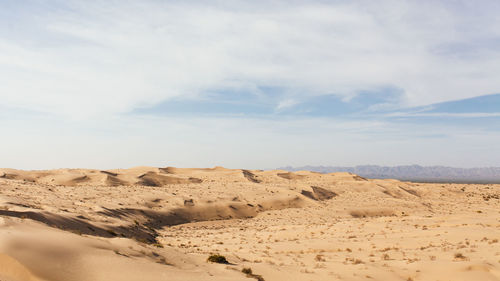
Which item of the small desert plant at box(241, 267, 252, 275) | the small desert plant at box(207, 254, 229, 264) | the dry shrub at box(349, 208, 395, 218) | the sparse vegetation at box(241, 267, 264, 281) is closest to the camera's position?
the sparse vegetation at box(241, 267, 264, 281)

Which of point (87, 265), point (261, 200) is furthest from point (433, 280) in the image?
point (261, 200)

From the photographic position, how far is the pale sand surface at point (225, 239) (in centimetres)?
1015

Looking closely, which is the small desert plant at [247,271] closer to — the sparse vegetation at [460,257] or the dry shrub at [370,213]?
the sparse vegetation at [460,257]

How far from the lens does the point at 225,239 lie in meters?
26.0

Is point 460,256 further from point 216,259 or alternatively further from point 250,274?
point 216,259

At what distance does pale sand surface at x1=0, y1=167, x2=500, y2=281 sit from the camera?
10.1 meters

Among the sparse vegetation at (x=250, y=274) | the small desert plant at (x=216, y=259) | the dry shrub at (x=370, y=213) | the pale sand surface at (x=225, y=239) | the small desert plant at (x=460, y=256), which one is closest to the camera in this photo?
the pale sand surface at (x=225, y=239)

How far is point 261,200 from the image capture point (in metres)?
50.4

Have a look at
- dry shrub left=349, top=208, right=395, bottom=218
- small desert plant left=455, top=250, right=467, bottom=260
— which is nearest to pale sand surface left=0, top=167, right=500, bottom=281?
small desert plant left=455, top=250, right=467, bottom=260

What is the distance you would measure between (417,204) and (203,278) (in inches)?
2071

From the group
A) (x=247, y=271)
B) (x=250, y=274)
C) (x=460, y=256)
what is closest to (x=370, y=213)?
(x=460, y=256)

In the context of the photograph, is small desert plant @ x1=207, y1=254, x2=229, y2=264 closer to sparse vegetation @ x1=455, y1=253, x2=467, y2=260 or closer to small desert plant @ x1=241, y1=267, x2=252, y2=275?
small desert plant @ x1=241, y1=267, x2=252, y2=275

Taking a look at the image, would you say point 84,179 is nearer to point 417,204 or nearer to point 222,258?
point 222,258

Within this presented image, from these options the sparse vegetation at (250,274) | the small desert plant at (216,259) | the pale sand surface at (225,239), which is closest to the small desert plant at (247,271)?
the sparse vegetation at (250,274)
